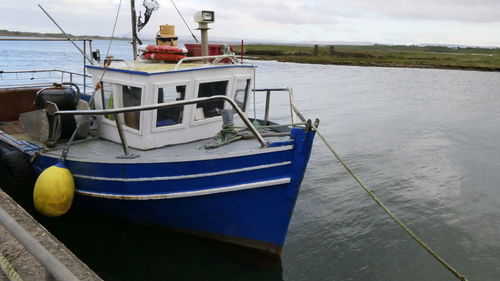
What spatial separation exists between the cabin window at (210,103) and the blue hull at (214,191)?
1483mm

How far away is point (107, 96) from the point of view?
7688 millimetres

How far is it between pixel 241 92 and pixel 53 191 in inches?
145

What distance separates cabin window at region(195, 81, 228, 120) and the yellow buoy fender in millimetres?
2414

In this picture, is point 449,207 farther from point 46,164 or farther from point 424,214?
point 46,164

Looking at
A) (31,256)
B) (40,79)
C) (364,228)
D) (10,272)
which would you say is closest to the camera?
(10,272)

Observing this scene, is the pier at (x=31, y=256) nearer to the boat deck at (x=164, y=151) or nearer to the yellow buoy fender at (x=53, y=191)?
the yellow buoy fender at (x=53, y=191)

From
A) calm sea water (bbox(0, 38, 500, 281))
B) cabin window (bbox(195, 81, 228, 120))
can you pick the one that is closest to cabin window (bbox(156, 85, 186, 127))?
cabin window (bbox(195, 81, 228, 120))

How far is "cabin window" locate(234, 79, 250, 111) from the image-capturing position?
7.74 metres

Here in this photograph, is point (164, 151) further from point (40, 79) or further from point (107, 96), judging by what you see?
point (40, 79)

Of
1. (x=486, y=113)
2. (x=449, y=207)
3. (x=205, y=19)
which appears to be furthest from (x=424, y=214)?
(x=486, y=113)

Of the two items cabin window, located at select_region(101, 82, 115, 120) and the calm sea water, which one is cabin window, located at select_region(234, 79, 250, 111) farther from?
the calm sea water

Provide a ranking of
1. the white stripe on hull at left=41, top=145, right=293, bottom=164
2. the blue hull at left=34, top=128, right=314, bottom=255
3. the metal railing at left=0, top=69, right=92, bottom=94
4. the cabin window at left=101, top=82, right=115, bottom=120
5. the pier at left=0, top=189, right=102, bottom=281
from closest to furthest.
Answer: the pier at left=0, top=189, right=102, bottom=281 → the white stripe on hull at left=41, top=145, right=293, bottom=164 → the blue hull at left=34, top=128, right=314, bottom=255 → the cabin window at left=101, top=82, right=115, bottom=120 → the metal railing at left=0, top=69, right=92, bottom=94

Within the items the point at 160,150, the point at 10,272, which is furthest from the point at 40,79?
the point at 10,272

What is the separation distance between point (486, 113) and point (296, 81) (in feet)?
59.9
